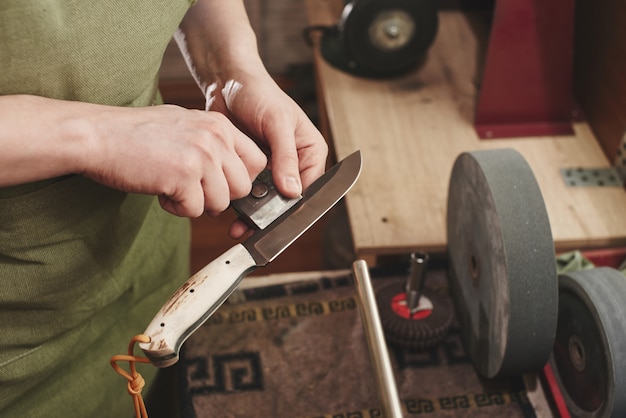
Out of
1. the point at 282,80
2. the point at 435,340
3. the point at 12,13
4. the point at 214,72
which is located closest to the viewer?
the point at 12,13

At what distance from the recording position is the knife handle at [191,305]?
627 mm

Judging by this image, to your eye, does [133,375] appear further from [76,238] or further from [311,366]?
[311,366]

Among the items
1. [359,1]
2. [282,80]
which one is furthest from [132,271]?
[282,80]

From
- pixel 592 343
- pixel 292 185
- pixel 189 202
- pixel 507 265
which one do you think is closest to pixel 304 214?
pixel 292 185

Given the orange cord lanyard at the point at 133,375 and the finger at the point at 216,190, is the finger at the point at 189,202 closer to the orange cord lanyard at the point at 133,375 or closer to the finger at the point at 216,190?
the finger at the point at 216,190

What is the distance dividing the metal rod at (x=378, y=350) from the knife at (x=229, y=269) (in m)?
0.13

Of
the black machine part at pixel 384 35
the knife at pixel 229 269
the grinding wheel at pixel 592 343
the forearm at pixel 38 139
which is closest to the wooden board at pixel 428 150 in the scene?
the black machine part at pixel 384 35

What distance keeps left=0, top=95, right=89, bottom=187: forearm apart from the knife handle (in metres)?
0.15

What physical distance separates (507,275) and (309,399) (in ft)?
1.08

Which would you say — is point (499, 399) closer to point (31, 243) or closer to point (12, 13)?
point (31, 243)

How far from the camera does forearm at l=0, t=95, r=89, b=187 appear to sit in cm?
60

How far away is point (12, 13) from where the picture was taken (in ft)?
2.05

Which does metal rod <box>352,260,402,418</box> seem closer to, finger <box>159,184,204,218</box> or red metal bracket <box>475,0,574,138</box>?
finger <box>159,184,204,218</box>

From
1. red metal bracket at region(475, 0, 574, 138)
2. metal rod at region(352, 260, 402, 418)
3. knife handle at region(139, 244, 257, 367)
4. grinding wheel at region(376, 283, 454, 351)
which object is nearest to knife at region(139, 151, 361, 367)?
knife handle at region(139, 244, 257, 367)
